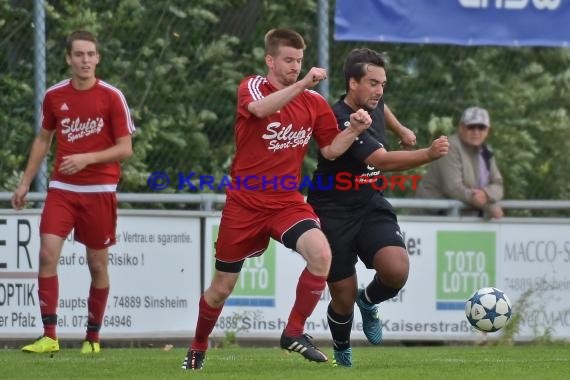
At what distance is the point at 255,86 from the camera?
8.78 m

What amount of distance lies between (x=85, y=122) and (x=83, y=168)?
1.22 ft

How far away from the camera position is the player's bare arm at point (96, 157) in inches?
408

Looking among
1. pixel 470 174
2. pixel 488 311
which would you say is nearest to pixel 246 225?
pixel 488 311

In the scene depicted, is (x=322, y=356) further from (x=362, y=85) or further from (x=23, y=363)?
(x=23, y=363)

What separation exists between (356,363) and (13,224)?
3639 mm

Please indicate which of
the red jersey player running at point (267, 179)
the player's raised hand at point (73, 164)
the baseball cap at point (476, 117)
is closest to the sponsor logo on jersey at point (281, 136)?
the red jersey player running at point (267, 179)

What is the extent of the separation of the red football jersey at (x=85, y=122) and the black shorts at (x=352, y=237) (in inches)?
88.4

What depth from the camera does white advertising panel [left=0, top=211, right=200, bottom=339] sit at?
11898mm

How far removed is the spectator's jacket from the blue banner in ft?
3.47

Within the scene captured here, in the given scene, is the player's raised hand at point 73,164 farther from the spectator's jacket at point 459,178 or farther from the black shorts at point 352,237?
the spectator's jacket at point 459,178

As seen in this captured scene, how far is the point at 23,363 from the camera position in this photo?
389 inches

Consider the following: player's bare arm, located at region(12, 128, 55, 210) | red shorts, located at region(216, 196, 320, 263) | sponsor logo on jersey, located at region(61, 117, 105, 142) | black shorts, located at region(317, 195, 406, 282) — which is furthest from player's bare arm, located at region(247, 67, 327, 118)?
player's bare arm, located at region(12, 128, 55, 210)

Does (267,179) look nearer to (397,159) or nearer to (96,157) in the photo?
(397,159)

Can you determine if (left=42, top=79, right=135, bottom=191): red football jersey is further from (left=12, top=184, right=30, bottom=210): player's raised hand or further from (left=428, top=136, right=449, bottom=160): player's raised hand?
(left=428, top=136, right=449, bottom=160): player's raised hand
